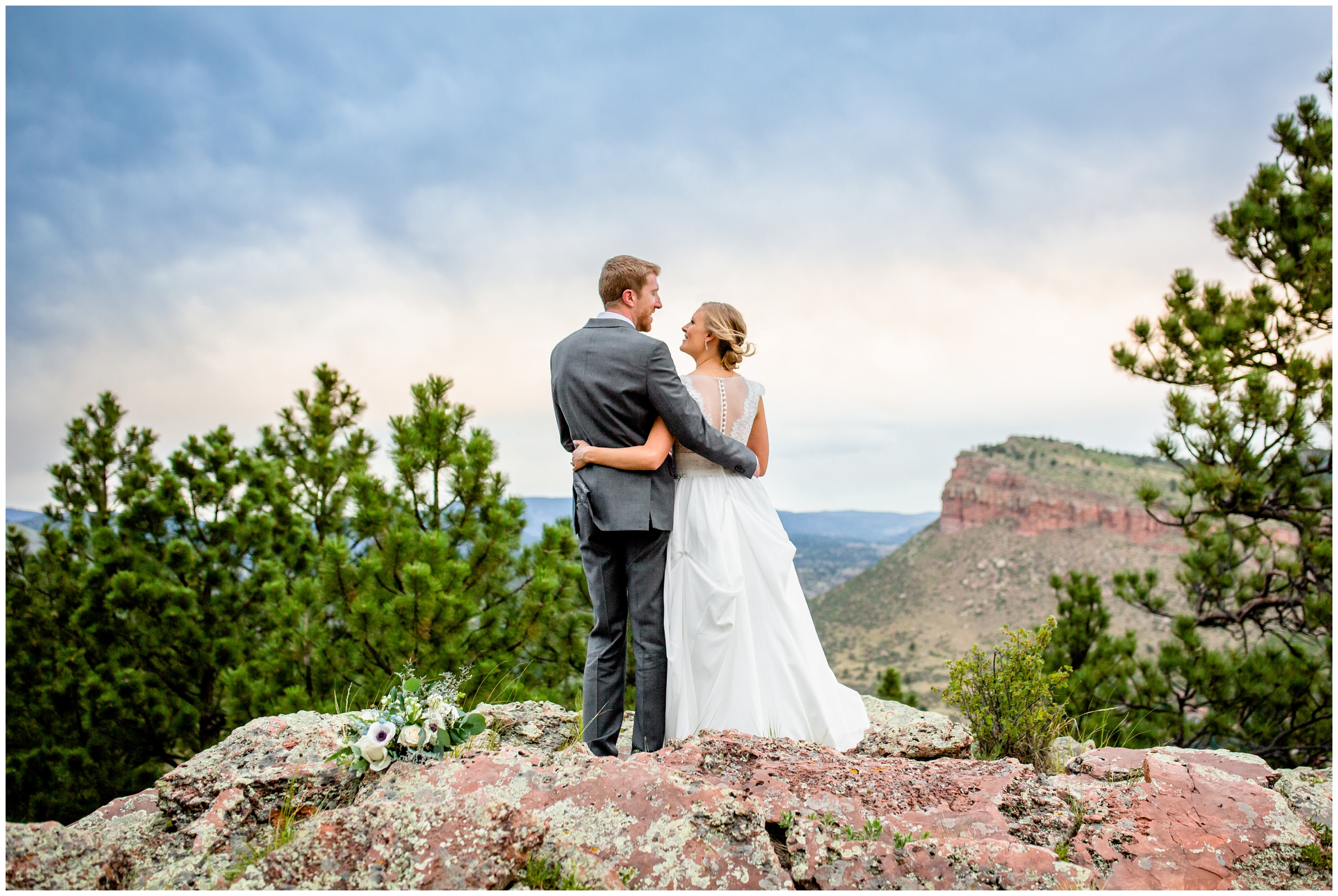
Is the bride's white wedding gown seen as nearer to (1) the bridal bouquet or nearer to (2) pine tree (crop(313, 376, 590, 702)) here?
(1) the bridal bouquet

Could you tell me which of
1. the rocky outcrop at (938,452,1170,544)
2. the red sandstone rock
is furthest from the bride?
the rocky outcrop at (938,452,1170,544)

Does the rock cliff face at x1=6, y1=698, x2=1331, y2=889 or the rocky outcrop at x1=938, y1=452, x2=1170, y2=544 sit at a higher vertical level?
the rocky outcrop at x1=938, y1=452, x2=1170, y2=544

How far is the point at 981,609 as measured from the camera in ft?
142

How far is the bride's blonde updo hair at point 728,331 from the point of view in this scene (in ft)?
14.7

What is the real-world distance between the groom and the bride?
11cm

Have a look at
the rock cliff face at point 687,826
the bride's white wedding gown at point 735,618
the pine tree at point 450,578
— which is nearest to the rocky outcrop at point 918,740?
the bride's white wedding gown at point 735,618

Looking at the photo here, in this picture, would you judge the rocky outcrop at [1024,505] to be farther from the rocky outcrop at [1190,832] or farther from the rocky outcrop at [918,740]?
the rocky outcrop at [1190,832]

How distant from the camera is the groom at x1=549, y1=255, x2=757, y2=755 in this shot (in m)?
3.95

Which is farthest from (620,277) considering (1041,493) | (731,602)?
(1041,493)

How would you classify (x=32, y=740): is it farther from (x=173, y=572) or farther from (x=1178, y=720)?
(x=1178, y=720)

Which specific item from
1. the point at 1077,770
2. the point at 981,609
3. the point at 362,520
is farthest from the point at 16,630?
the point at 981,609

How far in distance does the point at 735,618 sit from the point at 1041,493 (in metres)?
51.0

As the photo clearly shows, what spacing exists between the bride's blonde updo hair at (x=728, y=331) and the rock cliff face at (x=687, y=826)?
1.99m

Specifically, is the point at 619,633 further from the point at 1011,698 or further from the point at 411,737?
the point at 1011,698
